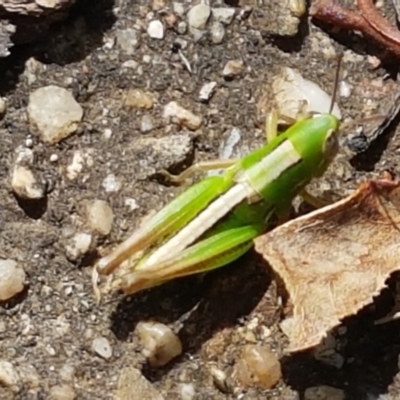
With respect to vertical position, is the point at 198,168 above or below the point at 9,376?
above

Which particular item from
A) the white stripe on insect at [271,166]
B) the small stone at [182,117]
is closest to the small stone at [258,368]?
the white stripe on insect at [271,166]

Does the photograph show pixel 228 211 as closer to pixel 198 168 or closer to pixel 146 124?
pixel 198 168

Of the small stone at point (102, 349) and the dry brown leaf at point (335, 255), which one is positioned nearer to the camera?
the dry brown leaf at point (335, 255)

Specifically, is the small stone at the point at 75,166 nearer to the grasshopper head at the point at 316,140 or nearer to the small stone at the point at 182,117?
the small stone at the point at 182,117

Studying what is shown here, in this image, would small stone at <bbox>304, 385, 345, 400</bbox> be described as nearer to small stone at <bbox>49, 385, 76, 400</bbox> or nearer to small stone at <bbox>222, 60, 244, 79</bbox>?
small stone at <bbox>49, 385, 76, 400</bbox>

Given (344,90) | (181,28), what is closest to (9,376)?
(181,28)

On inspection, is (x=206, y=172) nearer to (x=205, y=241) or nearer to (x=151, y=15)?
(x=205, y=241)

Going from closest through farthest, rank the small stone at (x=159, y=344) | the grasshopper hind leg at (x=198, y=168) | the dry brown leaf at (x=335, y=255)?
the dry brown leaf at (x=335, y=255)
the small stone at (x=159, y=344)
the grasshopper hind leg at (x=198, y=168)
